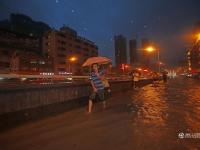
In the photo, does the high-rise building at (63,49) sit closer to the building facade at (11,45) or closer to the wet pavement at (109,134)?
the building facade at (11,45)

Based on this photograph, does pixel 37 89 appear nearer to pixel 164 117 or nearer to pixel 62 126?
pixel 62 126

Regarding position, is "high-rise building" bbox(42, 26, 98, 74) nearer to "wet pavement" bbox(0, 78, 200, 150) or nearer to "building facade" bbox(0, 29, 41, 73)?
"building facade" bbox(0, 29, 41, 73)

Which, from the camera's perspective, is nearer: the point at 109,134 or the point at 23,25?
the point at 109,134

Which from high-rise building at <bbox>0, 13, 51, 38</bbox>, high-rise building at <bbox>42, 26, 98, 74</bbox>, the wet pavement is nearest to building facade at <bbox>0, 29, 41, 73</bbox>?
high-rise building at <bbox>42, 26, 98, 74</bbox>

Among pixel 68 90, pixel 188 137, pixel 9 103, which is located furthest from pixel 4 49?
pixel 188 137

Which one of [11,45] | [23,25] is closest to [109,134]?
[11,45]

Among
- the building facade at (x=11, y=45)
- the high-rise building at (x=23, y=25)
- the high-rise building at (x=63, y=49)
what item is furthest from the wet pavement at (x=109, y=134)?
the high-rise building at (x=23, y=25)

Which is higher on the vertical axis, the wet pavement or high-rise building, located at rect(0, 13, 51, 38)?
high-rise building, located at rect(0, 13, 51, 38)

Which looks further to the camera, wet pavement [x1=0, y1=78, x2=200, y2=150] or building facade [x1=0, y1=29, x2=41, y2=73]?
building facade [x1=0, y1=29, x2=41, y2=73]

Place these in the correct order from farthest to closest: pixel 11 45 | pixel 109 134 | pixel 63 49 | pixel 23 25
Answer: pixel 23 25 < pixel 63 49 < pixel 11 45 < pixel 109 134

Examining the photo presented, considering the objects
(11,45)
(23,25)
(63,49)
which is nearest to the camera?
(11,45)

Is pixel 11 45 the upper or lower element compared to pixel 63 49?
lower

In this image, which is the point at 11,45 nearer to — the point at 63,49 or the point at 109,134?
the point at 63,49

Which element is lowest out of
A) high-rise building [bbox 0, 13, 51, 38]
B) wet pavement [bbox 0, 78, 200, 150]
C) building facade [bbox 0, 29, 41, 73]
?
wet pavement [bbox 0, 78, 200, 150]
